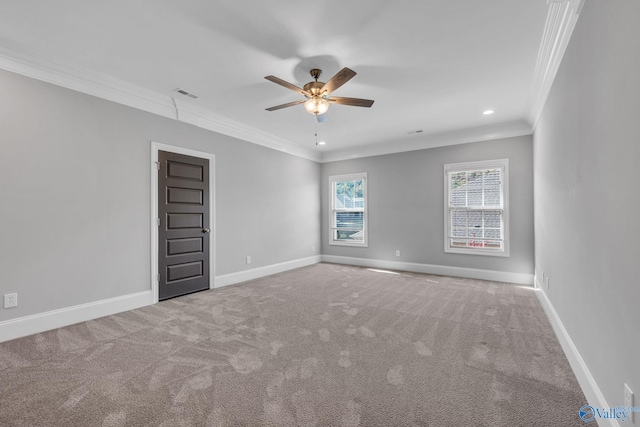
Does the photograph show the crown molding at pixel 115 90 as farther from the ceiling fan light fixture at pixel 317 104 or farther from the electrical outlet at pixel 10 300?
the electrical outlet at pixel 10 300

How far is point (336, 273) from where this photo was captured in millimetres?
5738

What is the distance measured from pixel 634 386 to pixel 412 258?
4770 mm

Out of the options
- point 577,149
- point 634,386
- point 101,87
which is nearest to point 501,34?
point 577,149

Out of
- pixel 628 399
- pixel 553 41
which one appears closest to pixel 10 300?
→ pixel 628 399

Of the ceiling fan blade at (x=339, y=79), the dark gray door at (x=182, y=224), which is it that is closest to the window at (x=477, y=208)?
the ceiling fan blade at (x=339, y=79)

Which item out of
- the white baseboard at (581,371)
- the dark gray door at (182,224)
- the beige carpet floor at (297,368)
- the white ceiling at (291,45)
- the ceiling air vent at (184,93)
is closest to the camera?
the white baseboard at (581,371)

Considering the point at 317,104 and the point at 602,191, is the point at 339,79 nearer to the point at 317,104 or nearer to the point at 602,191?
the point at 317,104

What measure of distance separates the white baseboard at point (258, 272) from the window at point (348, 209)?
0.94 m

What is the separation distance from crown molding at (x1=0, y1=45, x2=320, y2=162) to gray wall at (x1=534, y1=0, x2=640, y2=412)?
4.35m

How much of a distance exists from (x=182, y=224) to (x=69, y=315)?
1621 mm

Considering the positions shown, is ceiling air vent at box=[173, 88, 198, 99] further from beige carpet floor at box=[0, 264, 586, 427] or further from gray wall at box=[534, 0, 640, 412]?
gray wall at box=[534, 0, 640, 412]

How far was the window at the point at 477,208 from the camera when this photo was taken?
505cm

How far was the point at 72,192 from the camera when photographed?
3.14m

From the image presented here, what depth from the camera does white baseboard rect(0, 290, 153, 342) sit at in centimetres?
273
